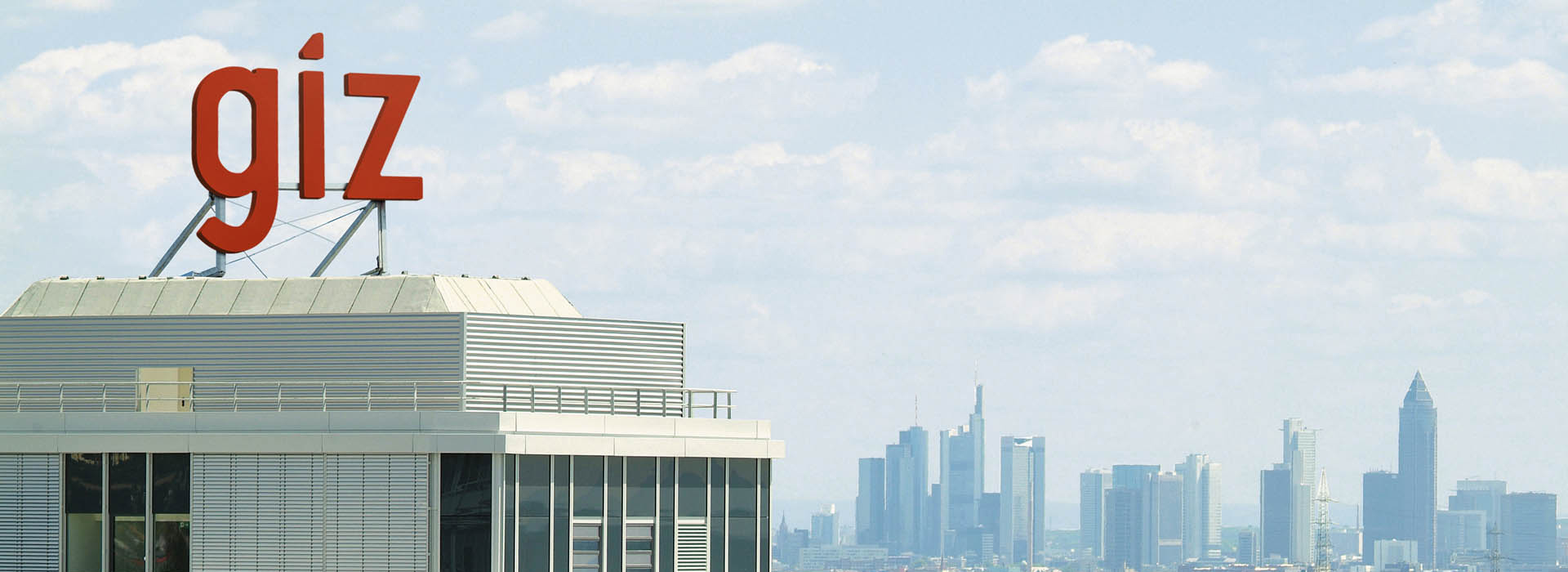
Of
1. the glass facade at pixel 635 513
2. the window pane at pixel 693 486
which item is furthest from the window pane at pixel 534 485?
the window pane at pixel 693 486

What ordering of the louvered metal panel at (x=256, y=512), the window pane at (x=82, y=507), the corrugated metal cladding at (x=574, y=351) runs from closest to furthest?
1. the louvered metal panel at (x=256, y=512)
2. the window pane at (x=82, y=507)
3. the corrugated metal cladding at (x=574, y=351)

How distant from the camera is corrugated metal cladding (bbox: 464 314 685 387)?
70438 mm

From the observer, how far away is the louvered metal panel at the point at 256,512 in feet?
213

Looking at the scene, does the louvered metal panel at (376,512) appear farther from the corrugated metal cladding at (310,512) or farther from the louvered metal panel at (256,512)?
the louvered metal panel at (256,512)

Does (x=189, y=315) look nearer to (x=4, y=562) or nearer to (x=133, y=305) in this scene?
(x=133, y=305)

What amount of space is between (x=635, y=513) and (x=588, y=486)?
2104 mm

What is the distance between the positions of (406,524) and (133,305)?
15967mm

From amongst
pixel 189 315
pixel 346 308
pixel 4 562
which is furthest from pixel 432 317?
pixel 4 562

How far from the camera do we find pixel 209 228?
7500 centimetres

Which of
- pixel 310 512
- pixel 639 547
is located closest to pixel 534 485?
pixel 639 547

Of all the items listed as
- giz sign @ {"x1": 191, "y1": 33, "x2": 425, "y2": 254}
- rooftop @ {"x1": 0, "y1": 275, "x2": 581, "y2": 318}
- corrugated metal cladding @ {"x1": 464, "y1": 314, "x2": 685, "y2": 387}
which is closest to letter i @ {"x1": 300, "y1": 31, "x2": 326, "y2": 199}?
giz sign @ {"x1": 191, "y1": 33, "x2": 425, "y2": 254}

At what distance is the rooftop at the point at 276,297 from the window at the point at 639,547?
9202mm

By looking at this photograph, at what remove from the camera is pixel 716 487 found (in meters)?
70.6

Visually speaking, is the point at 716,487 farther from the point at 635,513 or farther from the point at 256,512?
the point at 256,512
